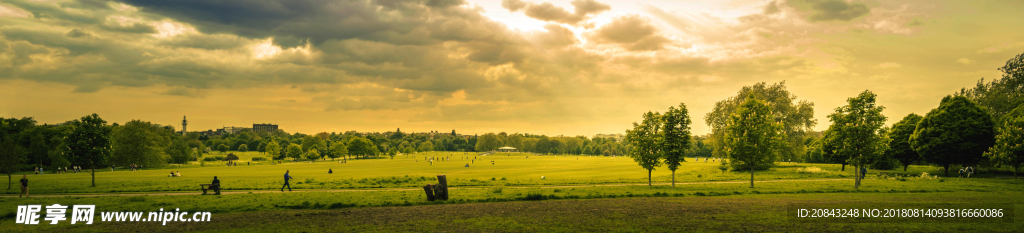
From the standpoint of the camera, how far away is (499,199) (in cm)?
2533

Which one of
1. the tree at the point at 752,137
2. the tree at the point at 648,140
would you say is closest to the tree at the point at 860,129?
the tree at the point at 752,137

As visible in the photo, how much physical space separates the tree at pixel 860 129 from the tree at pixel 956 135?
24.3 metres

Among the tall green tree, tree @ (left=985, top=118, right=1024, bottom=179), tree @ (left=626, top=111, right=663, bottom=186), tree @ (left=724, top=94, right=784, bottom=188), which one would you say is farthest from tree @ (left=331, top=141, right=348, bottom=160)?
tree @ (left=985, top=118, right=1024, bottom=179)

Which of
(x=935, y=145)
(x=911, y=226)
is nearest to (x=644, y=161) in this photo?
(x=911, y=226)

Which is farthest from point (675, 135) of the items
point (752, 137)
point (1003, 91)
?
point (1003, 91)

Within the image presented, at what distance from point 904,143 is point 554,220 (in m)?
56.8

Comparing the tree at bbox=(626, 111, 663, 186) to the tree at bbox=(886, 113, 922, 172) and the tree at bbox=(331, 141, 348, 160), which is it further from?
the tree at bbox=(331, 141, 348, 160)

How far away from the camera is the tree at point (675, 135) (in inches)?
1355

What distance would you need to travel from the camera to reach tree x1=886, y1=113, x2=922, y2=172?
52438mm

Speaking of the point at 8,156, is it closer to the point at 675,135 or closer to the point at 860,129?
the point at 675,135

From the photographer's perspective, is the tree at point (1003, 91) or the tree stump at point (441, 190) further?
the tree at point (1003, 91)

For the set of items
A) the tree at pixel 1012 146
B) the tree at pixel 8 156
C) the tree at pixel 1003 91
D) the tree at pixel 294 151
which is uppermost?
the tree at pixel 1003 91

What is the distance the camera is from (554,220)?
714 inches

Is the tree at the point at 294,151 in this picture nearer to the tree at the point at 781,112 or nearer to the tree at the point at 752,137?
the tree at the point at 781,112
